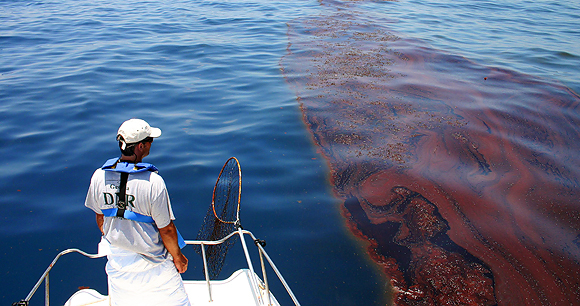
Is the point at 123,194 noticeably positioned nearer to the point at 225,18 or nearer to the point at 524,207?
the point at 524,207

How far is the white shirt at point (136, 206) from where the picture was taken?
103 inches

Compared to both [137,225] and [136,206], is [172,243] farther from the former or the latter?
[136,206]

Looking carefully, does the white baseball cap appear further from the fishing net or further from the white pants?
the fishing net

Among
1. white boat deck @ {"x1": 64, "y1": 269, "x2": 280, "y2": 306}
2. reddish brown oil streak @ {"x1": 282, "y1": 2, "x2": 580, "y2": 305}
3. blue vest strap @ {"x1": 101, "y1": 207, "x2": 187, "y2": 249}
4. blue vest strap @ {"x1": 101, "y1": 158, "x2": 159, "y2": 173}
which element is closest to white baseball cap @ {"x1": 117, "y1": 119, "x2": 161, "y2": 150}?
blue vest strap @ {"x1": 101, "y1": 158, "x2": 159, "y2": 173}

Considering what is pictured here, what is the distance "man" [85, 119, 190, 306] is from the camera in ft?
8.57

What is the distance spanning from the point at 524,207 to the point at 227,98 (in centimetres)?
724

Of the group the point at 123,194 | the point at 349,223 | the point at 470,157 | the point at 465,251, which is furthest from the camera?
the point at 470,157

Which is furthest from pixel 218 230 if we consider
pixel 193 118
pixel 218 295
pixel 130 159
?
pixel 193 118

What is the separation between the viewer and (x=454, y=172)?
6.80 metres

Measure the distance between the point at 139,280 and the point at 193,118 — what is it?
6372 mm

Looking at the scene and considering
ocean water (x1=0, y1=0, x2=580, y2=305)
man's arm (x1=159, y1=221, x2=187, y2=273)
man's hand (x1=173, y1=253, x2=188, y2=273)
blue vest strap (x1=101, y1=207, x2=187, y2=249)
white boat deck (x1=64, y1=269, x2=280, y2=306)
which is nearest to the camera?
blue vest strap (x1=101, y1=207, x2=187, y2=249)

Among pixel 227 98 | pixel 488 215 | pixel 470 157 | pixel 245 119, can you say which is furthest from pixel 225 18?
pixel 488 215

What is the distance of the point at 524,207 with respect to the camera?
591 cm

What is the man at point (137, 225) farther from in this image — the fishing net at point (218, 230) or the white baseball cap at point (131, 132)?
the fishing net at point (218, 230)
